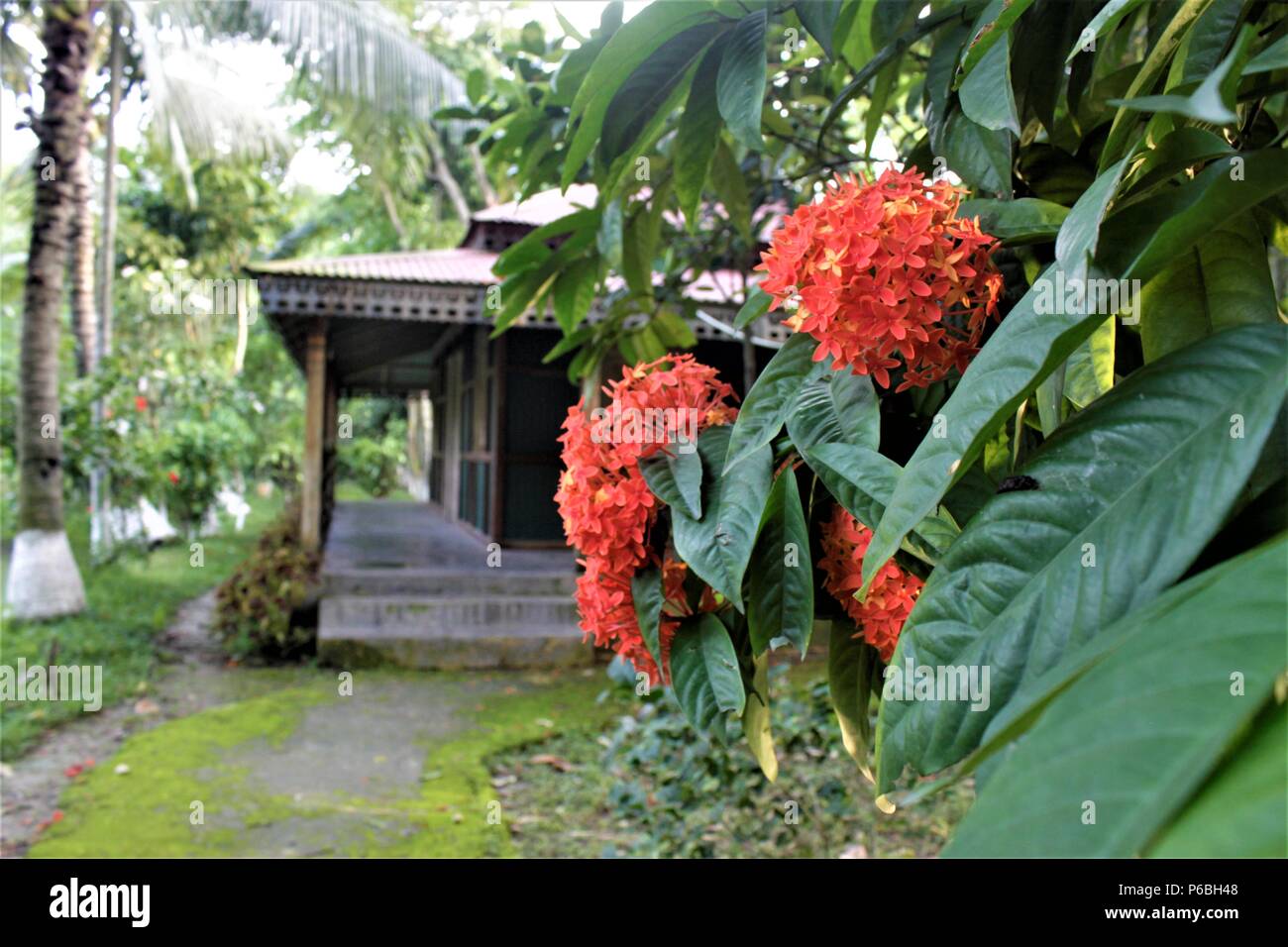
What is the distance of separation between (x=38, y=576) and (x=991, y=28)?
794 cm

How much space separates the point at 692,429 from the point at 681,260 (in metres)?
1.93

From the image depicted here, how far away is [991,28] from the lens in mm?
784

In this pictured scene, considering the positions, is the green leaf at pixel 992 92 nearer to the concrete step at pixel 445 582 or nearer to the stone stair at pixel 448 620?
the stone stair at pixel 448 620

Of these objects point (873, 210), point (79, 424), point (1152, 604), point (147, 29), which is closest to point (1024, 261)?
point (873, 210)

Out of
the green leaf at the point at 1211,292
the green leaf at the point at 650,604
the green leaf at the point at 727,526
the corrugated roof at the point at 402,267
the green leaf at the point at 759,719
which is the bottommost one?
the green leaf at the point at 759,719

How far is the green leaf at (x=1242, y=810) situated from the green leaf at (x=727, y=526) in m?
0.47

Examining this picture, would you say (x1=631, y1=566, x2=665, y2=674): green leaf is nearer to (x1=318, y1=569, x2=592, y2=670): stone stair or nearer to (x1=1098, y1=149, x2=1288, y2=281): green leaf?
(x1=1098, y1=149, x2=1288, y2=281): green leaf

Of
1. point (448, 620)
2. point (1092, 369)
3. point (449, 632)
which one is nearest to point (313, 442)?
point (448, 620)

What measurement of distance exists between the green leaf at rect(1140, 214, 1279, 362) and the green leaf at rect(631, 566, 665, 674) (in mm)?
499

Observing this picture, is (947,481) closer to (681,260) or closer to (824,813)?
(681,260)

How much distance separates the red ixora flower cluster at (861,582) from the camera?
2.96ft

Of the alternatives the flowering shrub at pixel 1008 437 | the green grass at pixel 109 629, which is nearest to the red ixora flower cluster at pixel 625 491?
the flowering shrub at pixel 1008 437

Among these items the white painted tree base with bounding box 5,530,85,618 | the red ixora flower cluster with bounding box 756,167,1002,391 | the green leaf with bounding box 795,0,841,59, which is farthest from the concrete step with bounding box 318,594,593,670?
the red ixora flower cluster with bounding box 756,167,1002,391

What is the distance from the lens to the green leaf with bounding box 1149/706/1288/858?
314mm
